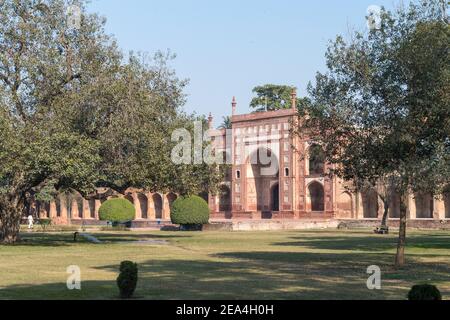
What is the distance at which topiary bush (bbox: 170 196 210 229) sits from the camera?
5925 centimetres

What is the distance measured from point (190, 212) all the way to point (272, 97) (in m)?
48.6

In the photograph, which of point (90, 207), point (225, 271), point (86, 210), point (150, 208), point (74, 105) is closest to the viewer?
point (225, 271)

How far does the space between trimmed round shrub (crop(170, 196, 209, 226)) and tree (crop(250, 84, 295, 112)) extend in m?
45.2

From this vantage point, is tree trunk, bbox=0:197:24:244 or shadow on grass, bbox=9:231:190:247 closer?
tree trunk, bbox=0:197:24:244

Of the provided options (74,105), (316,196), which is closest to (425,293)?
(74,105)

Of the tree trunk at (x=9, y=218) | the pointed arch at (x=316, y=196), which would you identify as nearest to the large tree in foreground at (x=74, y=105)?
the tree trunk at (x=9, y=218)

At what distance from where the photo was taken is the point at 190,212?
59281mm

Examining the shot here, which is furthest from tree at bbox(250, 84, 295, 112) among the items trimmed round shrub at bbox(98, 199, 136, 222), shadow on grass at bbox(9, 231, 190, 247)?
shadow on grass at bbox(9, 231, 190, 247)

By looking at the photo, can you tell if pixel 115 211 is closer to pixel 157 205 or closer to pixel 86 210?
pixel 157 205

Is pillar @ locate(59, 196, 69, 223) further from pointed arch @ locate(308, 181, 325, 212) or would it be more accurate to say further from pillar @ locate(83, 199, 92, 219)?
pointed arch @ locate(308, 181, 325, 212)

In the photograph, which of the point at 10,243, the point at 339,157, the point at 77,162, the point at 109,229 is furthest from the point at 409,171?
the point at 109,229

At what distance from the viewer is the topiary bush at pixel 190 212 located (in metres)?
59.2

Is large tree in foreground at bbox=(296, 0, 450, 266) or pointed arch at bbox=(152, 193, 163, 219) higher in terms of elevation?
large tree in foreground at bbox=(296, 0, 450, 266)

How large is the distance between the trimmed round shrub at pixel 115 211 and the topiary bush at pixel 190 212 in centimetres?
1101
